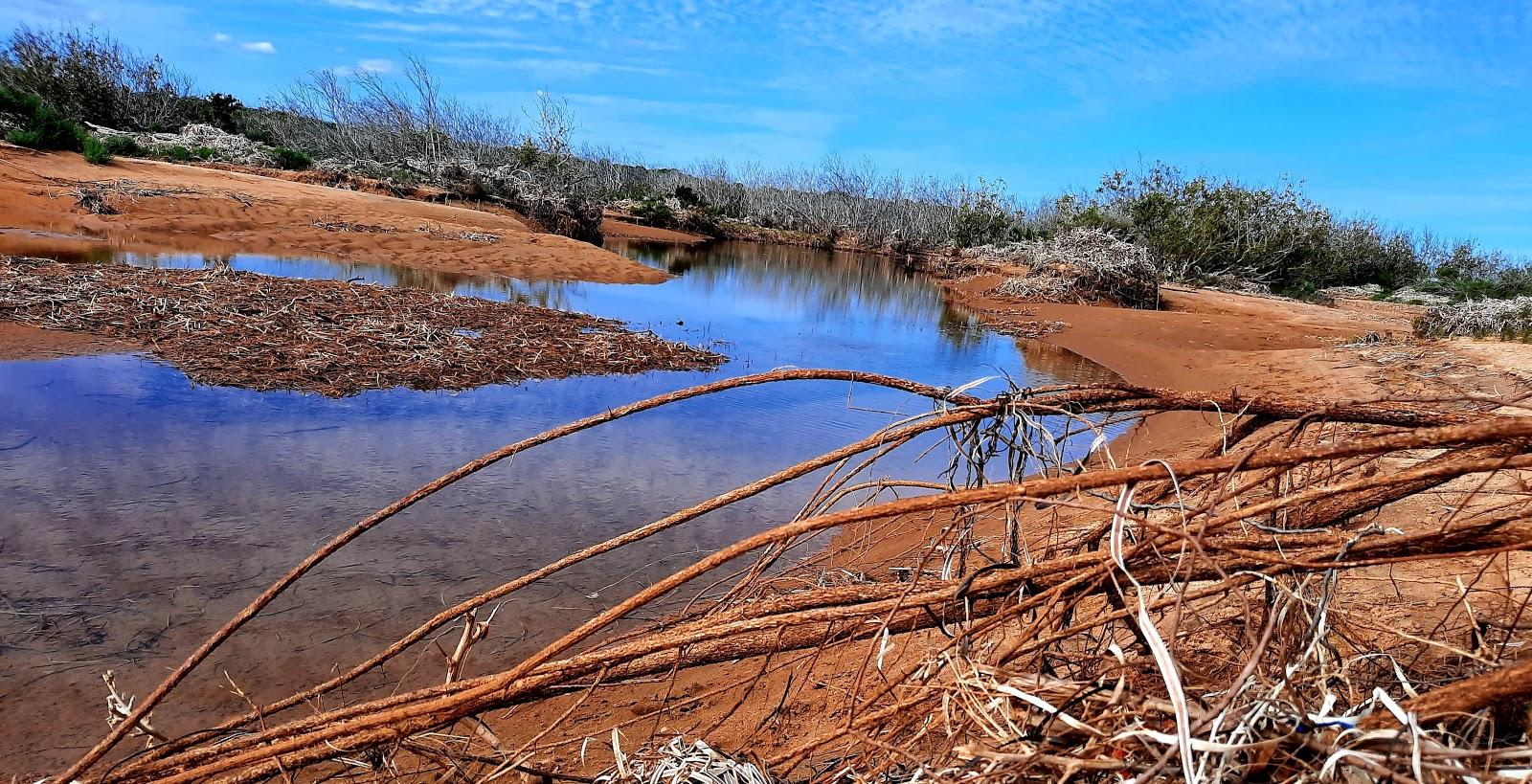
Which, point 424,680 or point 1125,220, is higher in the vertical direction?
point 1125,220

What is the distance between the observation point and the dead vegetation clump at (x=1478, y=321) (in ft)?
38.1

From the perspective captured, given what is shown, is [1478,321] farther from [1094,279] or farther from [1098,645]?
[1098,645]

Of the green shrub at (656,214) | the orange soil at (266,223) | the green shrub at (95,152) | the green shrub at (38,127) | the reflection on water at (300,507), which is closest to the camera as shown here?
the reflection on water at (300,507)

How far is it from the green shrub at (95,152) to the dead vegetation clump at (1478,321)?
2736cm

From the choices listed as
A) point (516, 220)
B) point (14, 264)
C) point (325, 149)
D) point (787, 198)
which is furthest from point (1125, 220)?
point (325, 149)

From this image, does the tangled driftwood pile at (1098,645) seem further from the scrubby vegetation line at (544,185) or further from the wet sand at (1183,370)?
the scrubby vegetation line at (544,185)

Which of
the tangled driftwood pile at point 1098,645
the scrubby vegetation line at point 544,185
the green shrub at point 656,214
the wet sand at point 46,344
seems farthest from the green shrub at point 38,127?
the tangled driftwood pile at point 1098,645

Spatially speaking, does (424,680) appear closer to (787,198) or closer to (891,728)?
(891,728)

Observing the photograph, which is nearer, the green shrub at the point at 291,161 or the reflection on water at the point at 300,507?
the reflection on water at the point at 300,507

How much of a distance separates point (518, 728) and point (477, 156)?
3370 centimetres

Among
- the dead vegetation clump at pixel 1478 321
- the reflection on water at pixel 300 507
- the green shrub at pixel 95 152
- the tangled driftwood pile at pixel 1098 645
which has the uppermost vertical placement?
the green shrub at pixel 95 152

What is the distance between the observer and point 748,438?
6496 millimetres

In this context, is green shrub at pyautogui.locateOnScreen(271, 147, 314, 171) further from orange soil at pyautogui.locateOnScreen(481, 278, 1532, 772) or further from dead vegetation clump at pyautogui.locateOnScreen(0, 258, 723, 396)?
orange soil at pyautogui.locateOnScreen(481, 278, 1532, 772)

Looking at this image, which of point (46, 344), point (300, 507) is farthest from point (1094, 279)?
point (46, 344)
